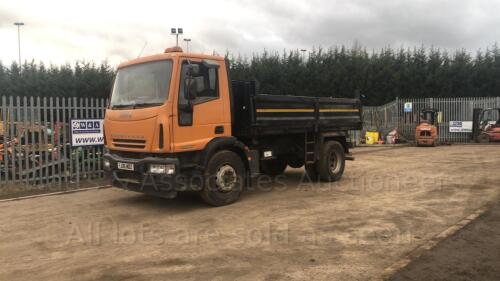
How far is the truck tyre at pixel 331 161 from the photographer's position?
11000 mm

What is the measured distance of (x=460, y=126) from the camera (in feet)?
85.6

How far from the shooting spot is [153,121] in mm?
7555

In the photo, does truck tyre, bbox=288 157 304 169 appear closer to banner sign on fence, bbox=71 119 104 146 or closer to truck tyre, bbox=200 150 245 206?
truck tyre, bbox=200 150 245 206

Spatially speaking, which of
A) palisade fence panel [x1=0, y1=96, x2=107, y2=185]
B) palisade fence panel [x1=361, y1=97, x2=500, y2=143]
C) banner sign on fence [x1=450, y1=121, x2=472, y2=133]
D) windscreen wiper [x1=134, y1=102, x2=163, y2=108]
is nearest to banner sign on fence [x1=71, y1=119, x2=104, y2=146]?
palisade fence panel [x1=0, y1=96, x2=107, y2=185]

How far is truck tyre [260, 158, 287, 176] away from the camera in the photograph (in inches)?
464

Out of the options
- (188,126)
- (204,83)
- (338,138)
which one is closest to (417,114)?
(338,138)

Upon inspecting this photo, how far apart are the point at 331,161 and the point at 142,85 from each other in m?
5.41

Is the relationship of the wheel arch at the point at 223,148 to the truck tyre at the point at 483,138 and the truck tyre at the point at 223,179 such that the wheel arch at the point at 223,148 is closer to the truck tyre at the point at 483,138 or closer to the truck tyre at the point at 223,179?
the truck tyre at the point at 223,179

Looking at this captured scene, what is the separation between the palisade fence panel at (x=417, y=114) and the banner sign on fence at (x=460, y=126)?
352mm

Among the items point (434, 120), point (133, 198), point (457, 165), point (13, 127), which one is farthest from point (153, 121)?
point (434, 120)

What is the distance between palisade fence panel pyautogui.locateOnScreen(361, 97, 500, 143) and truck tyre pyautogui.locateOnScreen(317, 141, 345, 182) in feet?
51.7

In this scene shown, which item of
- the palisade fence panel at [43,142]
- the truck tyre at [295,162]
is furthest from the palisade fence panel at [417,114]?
the palisade fence panel at [43,142]

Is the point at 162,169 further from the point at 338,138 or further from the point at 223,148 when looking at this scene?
the point at 338,138

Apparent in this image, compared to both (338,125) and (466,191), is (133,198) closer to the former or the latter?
(338,125)
